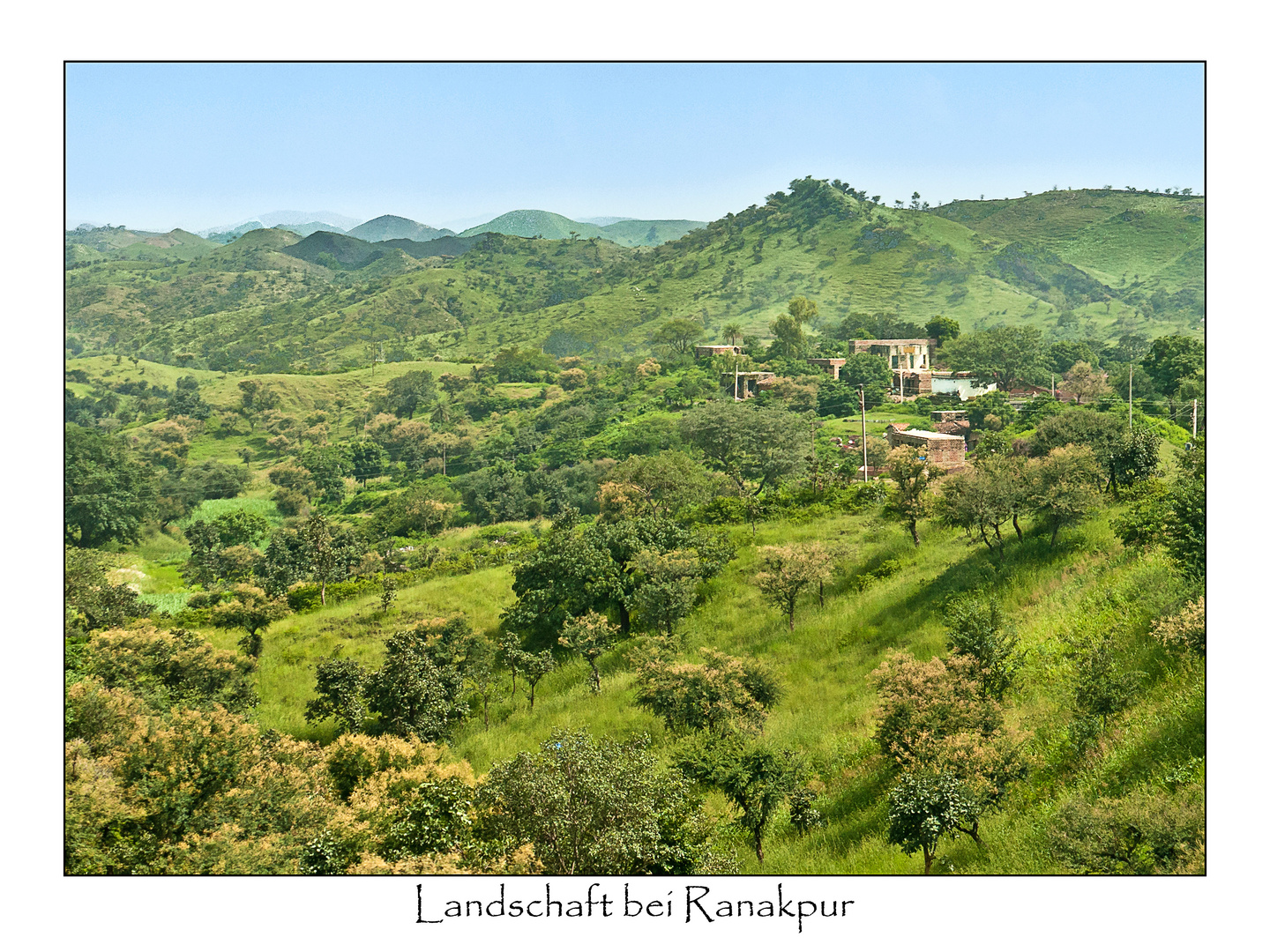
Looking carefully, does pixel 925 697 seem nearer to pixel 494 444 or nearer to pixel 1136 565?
pixel 1136 565

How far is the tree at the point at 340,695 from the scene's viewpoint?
19.0 meters

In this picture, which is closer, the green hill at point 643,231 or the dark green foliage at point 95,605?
the dark green foliage at point 95,605

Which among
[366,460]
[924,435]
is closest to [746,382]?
[924,435]

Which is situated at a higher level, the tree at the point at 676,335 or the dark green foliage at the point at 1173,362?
the tree at the point at 676,335

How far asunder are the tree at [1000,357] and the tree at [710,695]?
5068 cm

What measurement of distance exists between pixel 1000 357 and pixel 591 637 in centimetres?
5281

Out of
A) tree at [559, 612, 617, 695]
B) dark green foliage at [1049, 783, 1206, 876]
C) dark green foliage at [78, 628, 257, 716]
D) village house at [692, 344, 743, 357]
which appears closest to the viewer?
dark green foliage at [1049, 783, 1206, 876]

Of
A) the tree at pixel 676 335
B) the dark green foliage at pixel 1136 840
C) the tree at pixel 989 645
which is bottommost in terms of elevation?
the dark green foliage at pixel 1136 840

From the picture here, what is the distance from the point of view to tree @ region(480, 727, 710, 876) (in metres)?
9.84

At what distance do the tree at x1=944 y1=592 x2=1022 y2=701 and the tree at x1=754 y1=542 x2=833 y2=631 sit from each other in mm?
5307

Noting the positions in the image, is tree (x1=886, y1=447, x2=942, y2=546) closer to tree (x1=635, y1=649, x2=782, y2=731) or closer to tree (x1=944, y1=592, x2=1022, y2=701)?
tree (x1=944, y1=592, x2=1022, y2=701)

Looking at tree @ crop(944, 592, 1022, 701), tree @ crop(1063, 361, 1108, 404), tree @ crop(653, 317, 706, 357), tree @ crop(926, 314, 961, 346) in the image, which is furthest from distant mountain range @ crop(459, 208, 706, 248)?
tree @ crop(944, 592, 1022, 701)

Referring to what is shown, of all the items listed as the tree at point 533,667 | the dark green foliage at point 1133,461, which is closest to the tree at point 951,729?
the tree at point 533,667

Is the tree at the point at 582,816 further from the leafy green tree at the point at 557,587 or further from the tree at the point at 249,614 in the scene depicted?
the tree at the point at 249,614
